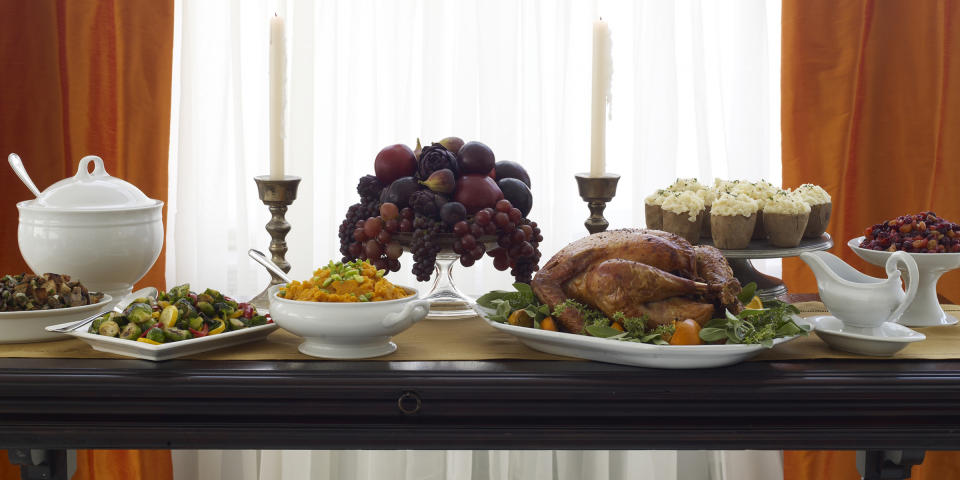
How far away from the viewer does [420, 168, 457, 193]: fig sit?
147cm

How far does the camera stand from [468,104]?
2410mm

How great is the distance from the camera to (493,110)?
240 centimetres

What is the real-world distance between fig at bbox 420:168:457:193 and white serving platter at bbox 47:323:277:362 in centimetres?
35

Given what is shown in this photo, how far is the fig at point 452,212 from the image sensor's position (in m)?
1.45

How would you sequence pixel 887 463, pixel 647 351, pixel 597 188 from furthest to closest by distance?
pixel 597 188
pixel 887 463
pixel 647 351

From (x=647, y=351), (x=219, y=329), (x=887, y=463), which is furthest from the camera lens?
(x=887, y=463)

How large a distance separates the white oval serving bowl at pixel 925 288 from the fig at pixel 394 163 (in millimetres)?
746

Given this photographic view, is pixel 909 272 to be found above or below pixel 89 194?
below

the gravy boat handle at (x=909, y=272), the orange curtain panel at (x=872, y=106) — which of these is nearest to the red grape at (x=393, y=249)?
the gravy boat handle at (x=909, y=272)

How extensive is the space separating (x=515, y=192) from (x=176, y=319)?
1.89ft

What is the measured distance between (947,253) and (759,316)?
1.24 ft

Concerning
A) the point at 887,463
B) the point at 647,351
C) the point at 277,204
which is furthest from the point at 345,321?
the point at 887,463

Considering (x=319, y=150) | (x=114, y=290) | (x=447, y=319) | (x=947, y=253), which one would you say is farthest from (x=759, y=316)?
(x=319, y=150)

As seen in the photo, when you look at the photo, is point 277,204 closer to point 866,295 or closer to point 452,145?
point 452,145
